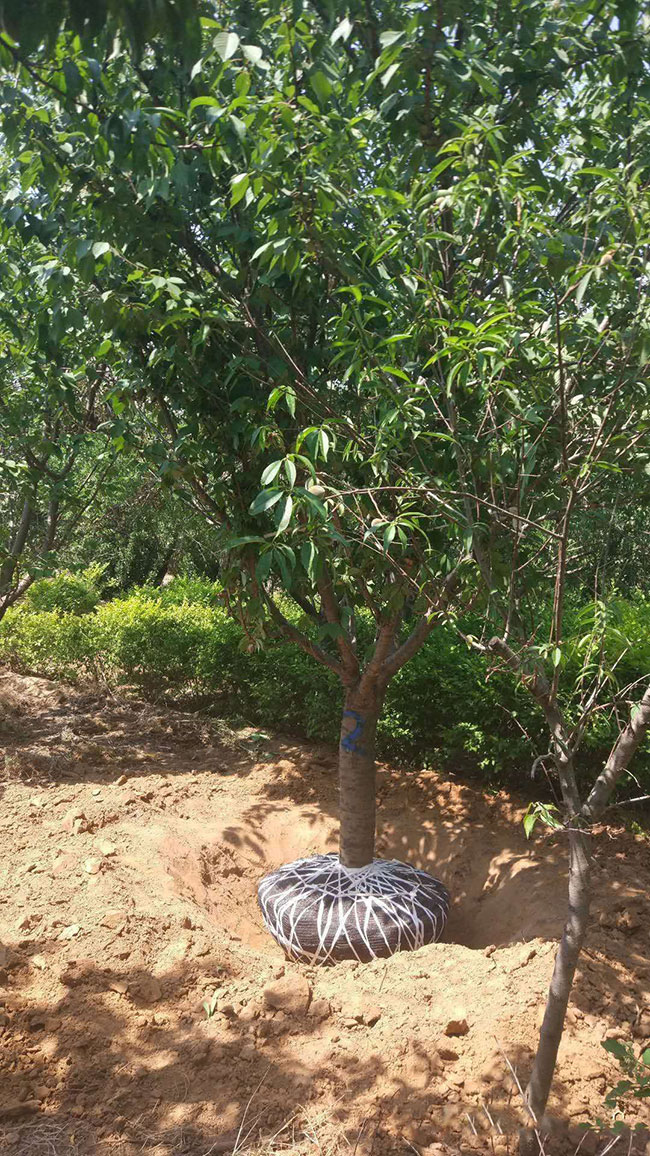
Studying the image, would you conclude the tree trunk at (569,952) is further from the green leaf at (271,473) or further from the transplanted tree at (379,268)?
the green leaf at (271,473)

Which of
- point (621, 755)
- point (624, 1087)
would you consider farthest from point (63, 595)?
point (624, 1087)

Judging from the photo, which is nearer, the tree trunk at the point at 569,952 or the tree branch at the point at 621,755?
the tree branch at the point at 621,755

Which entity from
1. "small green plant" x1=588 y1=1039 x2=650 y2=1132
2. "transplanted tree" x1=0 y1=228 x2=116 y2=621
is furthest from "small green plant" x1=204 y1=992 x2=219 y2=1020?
"transplanted tree" x1=0 y1=228 x2=116 y2=621

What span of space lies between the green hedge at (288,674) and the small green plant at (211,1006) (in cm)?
142

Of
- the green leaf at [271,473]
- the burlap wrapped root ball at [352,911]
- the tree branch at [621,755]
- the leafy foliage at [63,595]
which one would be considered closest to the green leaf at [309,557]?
the green leaf at [271,473]

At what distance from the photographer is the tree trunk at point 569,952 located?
229 centimetres

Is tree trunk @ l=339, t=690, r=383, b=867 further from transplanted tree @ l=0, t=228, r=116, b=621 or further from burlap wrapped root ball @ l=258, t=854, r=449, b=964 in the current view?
transplanted tree @ l=0, t=228, r=116, b=621

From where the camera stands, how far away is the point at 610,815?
4.62 m

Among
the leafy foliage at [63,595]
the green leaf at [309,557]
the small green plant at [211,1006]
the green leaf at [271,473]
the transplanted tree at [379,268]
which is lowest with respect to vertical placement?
the small green plant at [211,1006]

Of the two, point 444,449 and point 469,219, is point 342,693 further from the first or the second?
point 469,219

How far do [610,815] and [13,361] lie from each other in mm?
4491

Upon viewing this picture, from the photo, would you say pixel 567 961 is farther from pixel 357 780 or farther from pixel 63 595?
pixel 63 595

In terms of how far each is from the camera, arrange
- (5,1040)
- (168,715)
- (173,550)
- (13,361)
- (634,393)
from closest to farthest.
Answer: (634,393) < (5,1040) < (13,361) < (168,715) < (173,550)

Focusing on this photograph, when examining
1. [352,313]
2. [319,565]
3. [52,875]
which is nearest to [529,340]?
[352,313]
